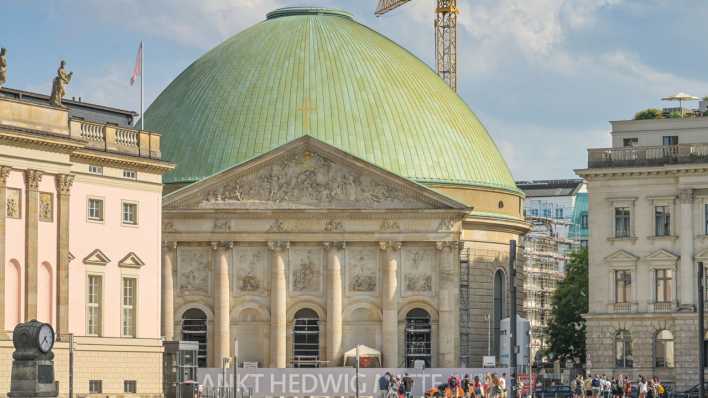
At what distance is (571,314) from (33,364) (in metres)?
87.6

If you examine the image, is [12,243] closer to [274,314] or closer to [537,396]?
[537,396]

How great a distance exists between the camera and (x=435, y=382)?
107 m

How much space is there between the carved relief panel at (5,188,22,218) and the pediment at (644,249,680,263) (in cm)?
4131

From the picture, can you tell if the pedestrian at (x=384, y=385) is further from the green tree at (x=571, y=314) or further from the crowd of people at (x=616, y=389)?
the green tree at (x=571, y=314)

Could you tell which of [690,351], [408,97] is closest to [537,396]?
[690,351]

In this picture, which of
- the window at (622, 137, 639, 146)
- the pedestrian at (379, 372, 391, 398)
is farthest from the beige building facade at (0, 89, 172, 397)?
the window at (622, 137, 639, 146)

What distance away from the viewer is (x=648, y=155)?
4786 inches

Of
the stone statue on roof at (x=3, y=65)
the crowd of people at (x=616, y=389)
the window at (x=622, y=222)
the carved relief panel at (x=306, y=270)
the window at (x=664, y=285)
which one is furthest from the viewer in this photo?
the carved relief panel at (x=306, y=270)

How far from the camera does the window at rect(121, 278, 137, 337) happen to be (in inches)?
4026

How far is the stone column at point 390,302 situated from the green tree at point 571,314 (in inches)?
698

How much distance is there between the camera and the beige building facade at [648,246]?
120 m

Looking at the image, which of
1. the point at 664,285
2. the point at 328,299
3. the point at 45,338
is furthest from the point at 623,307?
the point at 45,338

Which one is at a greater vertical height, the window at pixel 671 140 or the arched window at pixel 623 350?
the window at pixel 671 140

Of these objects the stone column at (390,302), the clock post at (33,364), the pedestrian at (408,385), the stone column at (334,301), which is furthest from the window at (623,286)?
the clock post at (33,364)
